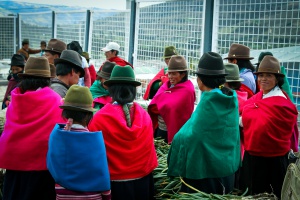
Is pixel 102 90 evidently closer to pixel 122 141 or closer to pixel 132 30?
pixel 122 141

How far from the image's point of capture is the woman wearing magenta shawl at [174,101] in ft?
17.9

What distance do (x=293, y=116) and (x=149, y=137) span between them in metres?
1.88

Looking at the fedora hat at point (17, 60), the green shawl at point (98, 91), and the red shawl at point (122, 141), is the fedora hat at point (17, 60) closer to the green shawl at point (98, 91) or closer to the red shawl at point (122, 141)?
the green shawl at point (98, 91)

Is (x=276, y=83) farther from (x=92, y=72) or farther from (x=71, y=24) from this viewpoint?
(x=71, y=24)

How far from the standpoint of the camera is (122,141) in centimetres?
334

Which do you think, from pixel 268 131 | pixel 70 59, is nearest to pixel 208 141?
pixel 268 131

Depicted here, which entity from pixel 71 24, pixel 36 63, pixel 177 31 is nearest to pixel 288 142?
pixel 36 63

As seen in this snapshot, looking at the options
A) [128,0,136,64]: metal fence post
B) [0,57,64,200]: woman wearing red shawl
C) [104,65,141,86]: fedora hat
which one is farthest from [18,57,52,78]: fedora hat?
[128,0,136,64]: metal fence post

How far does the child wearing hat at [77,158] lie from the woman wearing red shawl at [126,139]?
21cm

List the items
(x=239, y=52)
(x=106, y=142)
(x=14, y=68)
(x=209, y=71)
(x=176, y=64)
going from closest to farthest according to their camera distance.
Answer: (x=106, y=142) → (x=209, y=71) → (x=176, y=64) → (x=239, y=52) → (x=14, y=68)

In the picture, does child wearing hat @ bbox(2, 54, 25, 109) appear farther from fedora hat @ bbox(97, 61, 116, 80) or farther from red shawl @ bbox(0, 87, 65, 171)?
red shawl @ bbox(0, 87, 65, 171)

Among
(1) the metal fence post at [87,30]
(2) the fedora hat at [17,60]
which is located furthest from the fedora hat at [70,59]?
(1) the metal fence post at [87,30]

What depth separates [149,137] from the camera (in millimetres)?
3588

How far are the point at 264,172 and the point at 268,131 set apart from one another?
476mm
